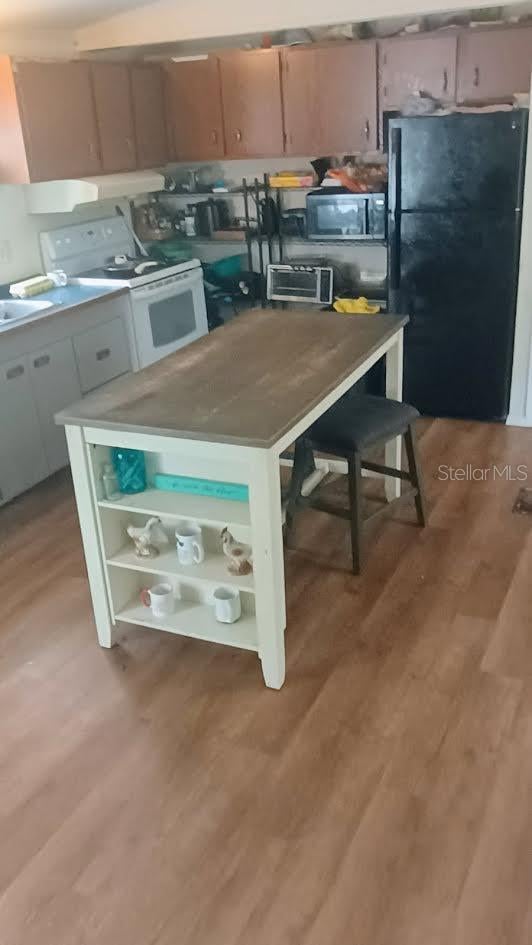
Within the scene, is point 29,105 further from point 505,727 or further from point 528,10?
point 505,727

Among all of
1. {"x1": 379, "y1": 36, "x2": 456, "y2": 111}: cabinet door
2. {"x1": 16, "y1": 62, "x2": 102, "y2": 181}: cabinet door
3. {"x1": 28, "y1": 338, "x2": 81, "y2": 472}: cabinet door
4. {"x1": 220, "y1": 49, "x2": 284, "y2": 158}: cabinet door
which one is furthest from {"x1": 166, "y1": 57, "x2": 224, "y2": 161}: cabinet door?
{"x1": 28, "y1": 338, "x2": 81, "y2": 472}: cabinet door

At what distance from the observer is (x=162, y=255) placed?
5.29 meters

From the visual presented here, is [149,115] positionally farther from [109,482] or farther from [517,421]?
[109,482]

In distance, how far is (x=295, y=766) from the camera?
2.16 metres

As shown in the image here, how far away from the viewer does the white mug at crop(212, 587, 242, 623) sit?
8.30 ft

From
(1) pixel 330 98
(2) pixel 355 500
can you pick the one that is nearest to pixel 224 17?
(1) pixel 330 98

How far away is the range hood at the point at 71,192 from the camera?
4.21m

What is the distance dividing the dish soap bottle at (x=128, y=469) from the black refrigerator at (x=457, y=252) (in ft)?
7.47

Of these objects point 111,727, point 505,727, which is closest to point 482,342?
point 505,727

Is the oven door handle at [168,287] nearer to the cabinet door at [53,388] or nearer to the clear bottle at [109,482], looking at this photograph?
the cabinet door at [53,388]

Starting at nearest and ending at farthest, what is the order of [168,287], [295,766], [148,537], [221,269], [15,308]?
[295,766]
[148,537]
[15,308]
[168,287]
[221,269]

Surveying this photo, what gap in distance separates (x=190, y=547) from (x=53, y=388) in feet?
5.46

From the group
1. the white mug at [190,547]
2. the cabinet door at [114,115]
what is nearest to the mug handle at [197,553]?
the white mug at [190,547]

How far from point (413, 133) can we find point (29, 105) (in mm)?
1897
